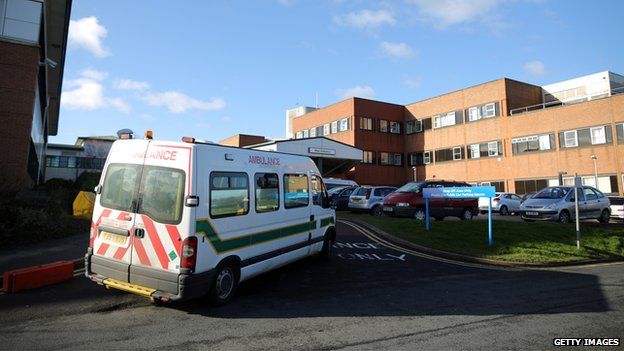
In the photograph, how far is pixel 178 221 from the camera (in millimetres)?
5133

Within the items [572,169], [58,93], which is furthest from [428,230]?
[58,93]

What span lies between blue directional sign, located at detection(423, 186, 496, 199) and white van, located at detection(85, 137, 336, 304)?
24.8 ft

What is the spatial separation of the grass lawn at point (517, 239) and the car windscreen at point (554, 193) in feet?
6.57

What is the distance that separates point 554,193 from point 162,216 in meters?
17.7

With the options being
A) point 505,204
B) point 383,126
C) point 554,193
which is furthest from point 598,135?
point 383,126

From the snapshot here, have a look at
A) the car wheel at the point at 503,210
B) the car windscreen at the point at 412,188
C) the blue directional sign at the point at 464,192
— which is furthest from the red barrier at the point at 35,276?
the car wheel at the point at 503,210

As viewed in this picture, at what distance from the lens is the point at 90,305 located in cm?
561

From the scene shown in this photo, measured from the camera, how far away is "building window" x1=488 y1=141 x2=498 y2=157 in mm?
36969

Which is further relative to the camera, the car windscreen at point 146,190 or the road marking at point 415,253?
the road marking at point 415,253

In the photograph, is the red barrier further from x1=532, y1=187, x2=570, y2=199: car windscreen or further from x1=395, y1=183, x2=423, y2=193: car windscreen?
x1=532, y1=187, x2=570, y2=199: car windscreen

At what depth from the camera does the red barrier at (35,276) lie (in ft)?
20.2

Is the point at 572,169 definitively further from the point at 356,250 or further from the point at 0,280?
the point at 0,280

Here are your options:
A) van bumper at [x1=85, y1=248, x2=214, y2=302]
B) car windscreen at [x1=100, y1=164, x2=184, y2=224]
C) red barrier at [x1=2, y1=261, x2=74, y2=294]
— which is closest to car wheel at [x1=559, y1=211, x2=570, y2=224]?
van bumper at [x1=85, y1=248, x2=214, y2=302]

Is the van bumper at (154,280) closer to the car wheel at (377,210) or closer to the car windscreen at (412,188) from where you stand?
the car windscreen at (412,188)
